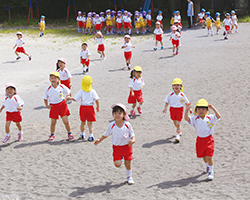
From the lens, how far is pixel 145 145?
8094 millimetres

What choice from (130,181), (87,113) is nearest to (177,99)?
(87,113)

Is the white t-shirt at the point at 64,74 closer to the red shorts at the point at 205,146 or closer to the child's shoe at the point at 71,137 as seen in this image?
the child's shoe at the point at 71,137

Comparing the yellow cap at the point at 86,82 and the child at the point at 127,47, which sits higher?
the child at the point at 127,47

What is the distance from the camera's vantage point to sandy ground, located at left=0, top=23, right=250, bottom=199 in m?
6.09

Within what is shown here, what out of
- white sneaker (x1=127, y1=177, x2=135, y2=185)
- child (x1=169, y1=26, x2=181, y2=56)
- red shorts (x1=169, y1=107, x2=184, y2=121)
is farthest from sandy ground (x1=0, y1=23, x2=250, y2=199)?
child (x1=169, y1=26, x2=181, y2=56)

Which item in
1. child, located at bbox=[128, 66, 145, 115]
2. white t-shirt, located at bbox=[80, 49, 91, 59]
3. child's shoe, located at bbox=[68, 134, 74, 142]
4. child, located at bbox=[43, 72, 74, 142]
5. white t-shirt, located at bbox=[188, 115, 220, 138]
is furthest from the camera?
white t-shirt, located at bbox=[80, 49, 91, 59]

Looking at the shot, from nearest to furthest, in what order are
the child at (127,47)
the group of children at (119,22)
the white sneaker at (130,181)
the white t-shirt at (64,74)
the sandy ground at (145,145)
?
the sandy ground at (145,145), the white sneaker at (130,181), the white t-shirt at (64,74), the child at (127,47), the group of children at (119,22)

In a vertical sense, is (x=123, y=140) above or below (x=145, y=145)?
above

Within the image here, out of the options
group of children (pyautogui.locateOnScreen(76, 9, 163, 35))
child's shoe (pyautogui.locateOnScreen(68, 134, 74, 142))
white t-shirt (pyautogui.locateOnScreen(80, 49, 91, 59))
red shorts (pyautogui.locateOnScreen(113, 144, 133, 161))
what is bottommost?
child's shoe (pyautogui.locateOnScreen(68, 134, 74, 142))

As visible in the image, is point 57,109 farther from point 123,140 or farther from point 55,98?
point 123,140

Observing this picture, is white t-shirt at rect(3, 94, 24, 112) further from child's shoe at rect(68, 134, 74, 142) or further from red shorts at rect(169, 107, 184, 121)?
red shorts at rect(169, 107, 184, 121)

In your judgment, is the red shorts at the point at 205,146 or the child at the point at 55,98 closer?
the red shorts at the point at 205,146

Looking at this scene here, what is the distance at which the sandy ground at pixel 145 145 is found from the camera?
6.09 meters

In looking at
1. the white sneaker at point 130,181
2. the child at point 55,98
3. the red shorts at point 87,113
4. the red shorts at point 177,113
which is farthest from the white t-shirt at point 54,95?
the white sneaker at point 130,181
